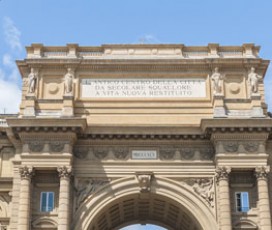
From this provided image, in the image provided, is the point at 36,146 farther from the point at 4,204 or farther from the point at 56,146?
the point at 4,204

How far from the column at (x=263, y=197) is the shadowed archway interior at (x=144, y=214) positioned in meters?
3.41

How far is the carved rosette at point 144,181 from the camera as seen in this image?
31.9 m

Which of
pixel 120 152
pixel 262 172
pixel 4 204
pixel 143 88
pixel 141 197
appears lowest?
pixel 4 204

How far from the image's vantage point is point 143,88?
34062 millimetres

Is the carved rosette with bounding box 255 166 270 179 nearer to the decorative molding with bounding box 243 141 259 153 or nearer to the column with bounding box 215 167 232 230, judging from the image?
the decorative molding with bounding box 243 141 259 153

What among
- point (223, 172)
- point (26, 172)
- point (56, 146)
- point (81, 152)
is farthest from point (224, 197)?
point (26, 172)

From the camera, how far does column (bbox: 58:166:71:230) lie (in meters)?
30.2

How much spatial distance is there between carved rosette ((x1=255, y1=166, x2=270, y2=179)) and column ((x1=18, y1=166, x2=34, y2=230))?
11.2m

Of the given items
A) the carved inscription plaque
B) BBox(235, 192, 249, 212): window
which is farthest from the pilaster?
BBox(235, 192, 249, 212): window

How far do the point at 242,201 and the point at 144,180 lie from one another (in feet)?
16.6

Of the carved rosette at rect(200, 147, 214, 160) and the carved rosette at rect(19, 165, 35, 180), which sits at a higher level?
the carved rosette at rect(200, 147, 214, 160)

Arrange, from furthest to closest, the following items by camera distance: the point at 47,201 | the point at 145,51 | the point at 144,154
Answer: the point at 145,51 → the point at 144,154 → the point at 47,201

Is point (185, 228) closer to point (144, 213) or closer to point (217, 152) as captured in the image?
point (144, 213)

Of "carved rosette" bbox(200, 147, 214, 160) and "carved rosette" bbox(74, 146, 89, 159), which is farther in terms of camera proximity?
"carved rosette" bbox(74, 146, 89, 159)
